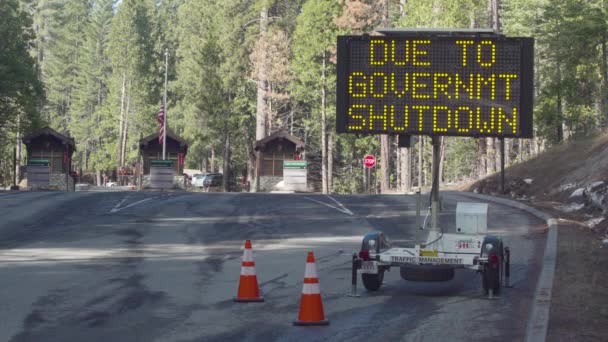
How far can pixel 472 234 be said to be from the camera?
13867 mm

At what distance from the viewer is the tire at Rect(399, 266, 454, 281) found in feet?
42.5

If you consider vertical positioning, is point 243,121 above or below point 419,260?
above

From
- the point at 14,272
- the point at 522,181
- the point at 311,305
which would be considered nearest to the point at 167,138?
the point at 522,181

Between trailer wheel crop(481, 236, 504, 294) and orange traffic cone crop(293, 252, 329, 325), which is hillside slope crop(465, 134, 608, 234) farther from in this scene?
orange traffic cone crop(293, 252, 329, 325)

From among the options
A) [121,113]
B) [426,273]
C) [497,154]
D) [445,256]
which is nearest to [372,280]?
[426,273]

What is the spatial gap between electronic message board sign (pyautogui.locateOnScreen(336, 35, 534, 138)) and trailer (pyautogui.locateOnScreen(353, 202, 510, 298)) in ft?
4.64

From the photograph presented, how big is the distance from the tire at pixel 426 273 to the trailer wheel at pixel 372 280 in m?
0.58

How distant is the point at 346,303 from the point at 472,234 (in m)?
2.33

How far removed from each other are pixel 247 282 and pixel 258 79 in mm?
63438

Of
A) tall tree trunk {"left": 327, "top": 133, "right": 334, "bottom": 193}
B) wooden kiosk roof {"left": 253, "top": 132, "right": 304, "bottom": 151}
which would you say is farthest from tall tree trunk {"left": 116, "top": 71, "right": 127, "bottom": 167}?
wooden kiosk roof {"left": 253, "top": 132, "right": 304, "bottom": 151}

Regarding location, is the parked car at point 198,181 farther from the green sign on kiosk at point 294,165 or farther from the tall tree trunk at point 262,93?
the green sign on kiosk at point 294,165

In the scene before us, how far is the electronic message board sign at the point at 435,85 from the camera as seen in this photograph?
13227mm

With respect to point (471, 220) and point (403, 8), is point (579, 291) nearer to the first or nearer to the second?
point (471, 220)

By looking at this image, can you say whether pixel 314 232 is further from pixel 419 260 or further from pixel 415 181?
pixel 415 181
